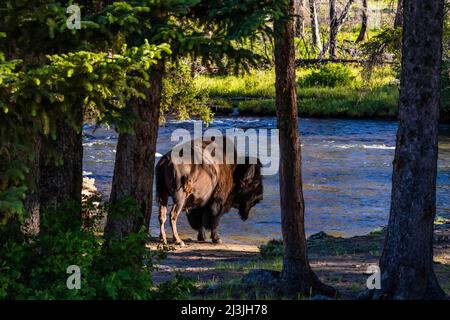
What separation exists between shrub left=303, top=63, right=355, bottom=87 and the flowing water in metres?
5.95

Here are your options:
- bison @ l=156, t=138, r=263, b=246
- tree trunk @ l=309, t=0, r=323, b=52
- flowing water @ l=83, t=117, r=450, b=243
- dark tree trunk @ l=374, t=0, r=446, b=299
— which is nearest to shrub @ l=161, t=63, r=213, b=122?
bison @ l=156, t=138, r=263, b=246

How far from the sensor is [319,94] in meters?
42.1

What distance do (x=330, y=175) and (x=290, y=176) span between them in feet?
55.8

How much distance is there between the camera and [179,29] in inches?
281

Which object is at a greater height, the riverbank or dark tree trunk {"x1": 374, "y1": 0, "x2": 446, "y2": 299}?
dark tree trunk {"x1": 374, "y1": 0, "x2": 446, "y2": 299}

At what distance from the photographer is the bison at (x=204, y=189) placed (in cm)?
1730

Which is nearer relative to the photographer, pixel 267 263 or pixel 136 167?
pixel 136 167

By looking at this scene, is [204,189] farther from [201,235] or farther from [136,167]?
[136,167]

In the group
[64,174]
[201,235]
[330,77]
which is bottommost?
[201,235]

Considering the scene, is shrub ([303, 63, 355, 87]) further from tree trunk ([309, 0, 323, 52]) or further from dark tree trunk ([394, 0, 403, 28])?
dark tree trunk ([394, 0, 403, 28])

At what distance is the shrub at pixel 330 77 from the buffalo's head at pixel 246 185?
25118 mm

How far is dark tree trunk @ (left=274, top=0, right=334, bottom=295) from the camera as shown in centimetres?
1009

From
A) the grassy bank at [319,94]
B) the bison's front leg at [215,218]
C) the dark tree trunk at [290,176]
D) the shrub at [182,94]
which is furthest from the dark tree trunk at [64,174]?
the grassy bank at [319,94]

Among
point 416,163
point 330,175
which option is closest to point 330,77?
point 330,175
